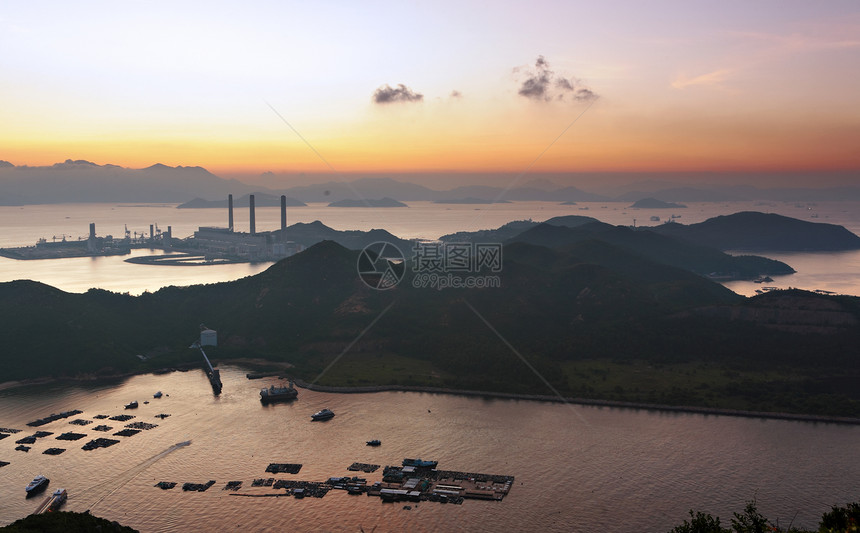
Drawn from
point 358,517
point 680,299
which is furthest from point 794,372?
point 358,517

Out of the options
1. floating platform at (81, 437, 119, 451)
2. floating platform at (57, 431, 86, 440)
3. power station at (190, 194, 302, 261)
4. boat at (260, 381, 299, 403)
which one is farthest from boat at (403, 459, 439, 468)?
power station at (190, 194, 302, 261)

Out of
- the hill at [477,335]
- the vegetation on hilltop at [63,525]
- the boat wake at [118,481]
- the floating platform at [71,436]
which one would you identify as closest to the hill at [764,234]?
the hill at [477,335]

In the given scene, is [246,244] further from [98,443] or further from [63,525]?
[63,525]

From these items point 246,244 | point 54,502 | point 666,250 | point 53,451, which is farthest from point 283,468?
point 246,244

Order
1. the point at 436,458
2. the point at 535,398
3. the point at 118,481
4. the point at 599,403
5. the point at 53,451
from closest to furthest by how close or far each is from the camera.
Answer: the point at 118,481 < the point at 436,458 < the point at 53,451 < the point at 599,403 < the point at 535,398

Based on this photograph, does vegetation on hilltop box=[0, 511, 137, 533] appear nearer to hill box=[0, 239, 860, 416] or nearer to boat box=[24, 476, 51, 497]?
boat box=[24, 476, 51, 497]
